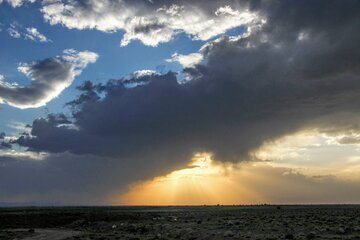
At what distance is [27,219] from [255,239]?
214 ft

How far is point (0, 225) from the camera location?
3204 inches

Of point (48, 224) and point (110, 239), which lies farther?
point (48, 224)

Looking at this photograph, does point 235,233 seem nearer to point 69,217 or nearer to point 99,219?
point 99,219

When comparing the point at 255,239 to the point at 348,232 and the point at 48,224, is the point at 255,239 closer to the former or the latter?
the point at 348,232

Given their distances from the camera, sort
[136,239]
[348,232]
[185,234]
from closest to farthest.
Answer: [348,232], [136,239], [185,234]

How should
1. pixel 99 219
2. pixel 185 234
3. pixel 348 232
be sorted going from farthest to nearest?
pixel 99 219, pixel 185 234, pixel 348 232

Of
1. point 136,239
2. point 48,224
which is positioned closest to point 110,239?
point 136,239

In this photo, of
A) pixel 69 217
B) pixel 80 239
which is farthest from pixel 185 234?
pixel 69 217

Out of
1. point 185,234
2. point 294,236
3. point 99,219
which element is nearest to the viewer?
point 294,236

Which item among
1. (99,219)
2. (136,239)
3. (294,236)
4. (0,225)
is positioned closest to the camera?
(294,236)

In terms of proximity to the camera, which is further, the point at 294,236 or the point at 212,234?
the point at 212,234

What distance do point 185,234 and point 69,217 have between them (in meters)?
51.9

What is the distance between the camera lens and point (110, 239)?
44625 mm

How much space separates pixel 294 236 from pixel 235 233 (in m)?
8.44
